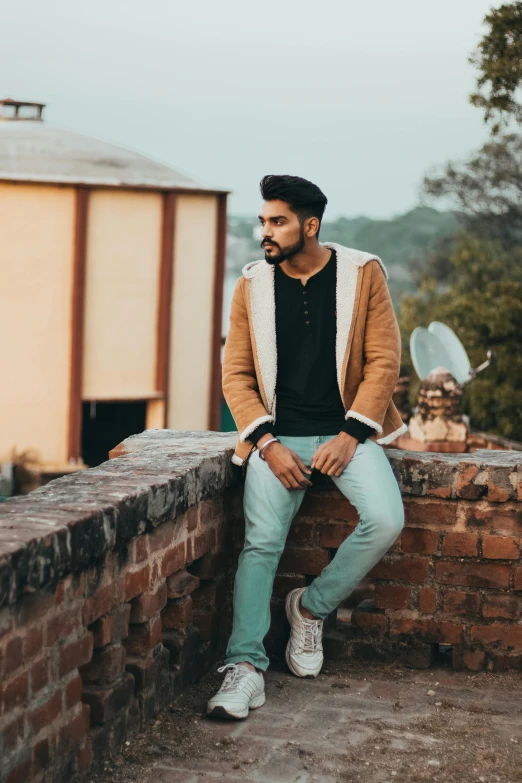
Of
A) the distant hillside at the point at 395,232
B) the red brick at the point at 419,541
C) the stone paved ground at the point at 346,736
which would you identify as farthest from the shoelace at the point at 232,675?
the distant hillside at the point at 395,232

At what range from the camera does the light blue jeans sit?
3.46 metres

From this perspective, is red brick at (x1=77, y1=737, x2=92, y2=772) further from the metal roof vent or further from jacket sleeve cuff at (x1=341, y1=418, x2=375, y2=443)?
the metal roof vent

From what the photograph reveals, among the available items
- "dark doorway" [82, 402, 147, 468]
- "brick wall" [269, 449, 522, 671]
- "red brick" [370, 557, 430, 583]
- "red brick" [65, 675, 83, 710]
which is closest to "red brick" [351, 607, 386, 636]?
"brick wall" [269, 449, 522, 671]

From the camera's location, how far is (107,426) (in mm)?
18031

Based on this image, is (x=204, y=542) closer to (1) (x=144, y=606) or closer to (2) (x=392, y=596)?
(1) (x=144, y=606)

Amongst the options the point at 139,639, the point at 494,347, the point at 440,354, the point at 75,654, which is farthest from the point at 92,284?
the point at 75,654

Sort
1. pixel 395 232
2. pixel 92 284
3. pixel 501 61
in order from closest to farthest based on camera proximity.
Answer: pixel 501 61
pixel 92 284
pixel 395 232

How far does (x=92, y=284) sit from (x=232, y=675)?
13.1m

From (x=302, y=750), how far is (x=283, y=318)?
1.42 meters

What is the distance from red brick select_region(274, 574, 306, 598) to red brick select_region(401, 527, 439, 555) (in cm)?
39

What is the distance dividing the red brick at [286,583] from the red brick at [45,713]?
4.73 feet

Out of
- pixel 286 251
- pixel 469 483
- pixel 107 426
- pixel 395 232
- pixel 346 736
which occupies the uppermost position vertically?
pixel 395 232

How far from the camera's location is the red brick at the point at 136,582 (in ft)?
9.77

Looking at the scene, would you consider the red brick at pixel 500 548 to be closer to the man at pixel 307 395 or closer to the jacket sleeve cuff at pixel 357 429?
the man at pixel 307 395
